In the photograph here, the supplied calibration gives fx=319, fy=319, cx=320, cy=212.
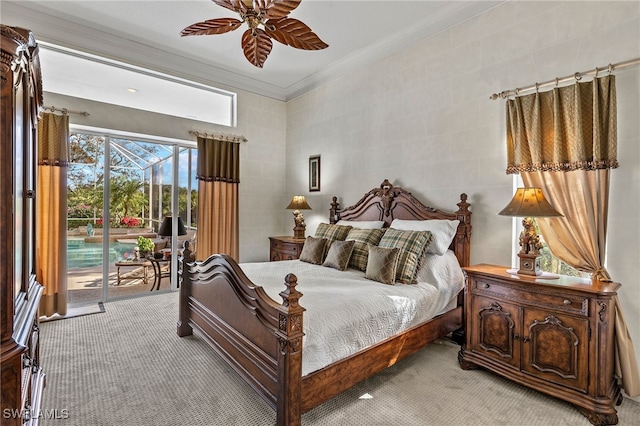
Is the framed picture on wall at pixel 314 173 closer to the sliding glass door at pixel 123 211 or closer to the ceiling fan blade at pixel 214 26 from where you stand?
the sliding glass door at pixel 123 211

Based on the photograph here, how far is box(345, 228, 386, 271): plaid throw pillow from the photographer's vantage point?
311cm

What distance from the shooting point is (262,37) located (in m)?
2.50

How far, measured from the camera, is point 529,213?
2.26m

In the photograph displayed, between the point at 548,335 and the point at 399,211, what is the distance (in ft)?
5.99

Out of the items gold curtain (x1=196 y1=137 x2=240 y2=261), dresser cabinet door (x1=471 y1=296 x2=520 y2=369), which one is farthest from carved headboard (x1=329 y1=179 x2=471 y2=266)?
gold curtain (x1=196 y1=137 x2=240 y2=261)

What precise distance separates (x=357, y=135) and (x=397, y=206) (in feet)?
3.90

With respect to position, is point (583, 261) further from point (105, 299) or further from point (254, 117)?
point (105, 299)

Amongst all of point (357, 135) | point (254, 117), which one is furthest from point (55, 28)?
point (357, 135)

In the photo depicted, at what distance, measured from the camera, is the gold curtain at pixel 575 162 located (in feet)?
7.29

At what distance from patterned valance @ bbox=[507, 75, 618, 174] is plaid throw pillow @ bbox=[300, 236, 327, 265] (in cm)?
190

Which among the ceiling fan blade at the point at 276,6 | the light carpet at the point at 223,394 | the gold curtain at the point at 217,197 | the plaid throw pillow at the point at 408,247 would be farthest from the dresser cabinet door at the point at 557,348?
the gold curtain at the point at 217,197

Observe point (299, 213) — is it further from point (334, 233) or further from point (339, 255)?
point (339, 255)

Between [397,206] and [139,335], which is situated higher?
[397,206]

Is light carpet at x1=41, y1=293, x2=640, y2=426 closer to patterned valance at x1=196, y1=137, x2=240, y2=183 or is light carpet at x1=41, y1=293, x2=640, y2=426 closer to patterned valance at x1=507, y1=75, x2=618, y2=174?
patterned valance at x1=507, y1=75, x2=618, y2=174
